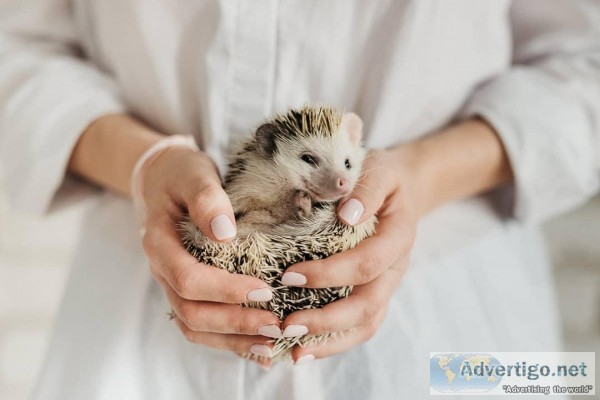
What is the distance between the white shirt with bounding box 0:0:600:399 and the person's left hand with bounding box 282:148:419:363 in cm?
8

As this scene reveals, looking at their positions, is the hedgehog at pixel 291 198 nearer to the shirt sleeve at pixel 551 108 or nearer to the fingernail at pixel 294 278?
the fingernail at pixel 294 278

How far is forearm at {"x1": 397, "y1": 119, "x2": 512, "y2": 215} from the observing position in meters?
0.69

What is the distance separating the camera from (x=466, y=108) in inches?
29.7

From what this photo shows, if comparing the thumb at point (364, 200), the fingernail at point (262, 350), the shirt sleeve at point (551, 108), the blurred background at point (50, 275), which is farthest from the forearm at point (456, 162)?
the blurred background at point (50, 275)

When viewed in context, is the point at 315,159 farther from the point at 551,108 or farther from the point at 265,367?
the point at 551,108

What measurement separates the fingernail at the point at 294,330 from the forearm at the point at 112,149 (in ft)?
0.94

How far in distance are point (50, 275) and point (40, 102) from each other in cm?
70

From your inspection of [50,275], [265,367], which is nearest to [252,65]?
[265,367]

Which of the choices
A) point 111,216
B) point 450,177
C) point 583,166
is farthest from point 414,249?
point 111,216

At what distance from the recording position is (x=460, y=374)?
583 millimetres

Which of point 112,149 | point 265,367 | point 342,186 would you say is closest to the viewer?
point 342,186

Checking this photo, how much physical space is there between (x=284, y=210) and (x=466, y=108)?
14.9 inches

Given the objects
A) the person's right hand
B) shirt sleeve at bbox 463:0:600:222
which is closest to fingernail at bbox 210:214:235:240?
the person's right hand

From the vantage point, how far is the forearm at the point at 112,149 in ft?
2.21
